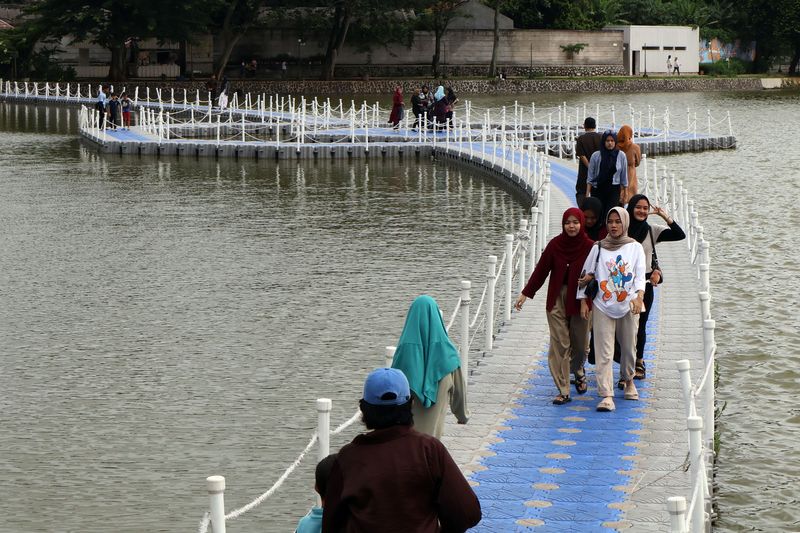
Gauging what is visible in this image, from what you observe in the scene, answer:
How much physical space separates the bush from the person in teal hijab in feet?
298

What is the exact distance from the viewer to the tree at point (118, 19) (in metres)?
70.3

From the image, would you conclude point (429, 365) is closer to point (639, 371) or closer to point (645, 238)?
point (645, 238)

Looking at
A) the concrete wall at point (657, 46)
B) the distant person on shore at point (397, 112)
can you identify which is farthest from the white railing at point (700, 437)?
the concrete wall at point (657, 46)

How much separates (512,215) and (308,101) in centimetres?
4734

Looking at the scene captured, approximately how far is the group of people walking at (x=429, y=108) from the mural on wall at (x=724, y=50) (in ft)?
183

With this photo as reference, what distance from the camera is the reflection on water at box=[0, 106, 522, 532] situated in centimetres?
1236

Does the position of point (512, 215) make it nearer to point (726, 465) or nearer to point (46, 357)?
point (46, 357)

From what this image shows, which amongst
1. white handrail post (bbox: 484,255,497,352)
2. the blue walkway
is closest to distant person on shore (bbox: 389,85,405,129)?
white handrail post (bbox: 484,255,497,352)

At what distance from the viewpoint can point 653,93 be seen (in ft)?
284

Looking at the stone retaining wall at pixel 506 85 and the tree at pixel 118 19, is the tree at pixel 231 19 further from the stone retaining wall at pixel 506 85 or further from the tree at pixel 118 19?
the tree at pixel 118 19

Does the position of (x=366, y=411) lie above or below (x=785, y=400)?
above

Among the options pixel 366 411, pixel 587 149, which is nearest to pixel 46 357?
pixel 587 149

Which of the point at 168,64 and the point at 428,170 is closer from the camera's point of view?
the point at 428,170

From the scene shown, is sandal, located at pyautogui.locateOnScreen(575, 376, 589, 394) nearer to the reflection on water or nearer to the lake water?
the lake water
